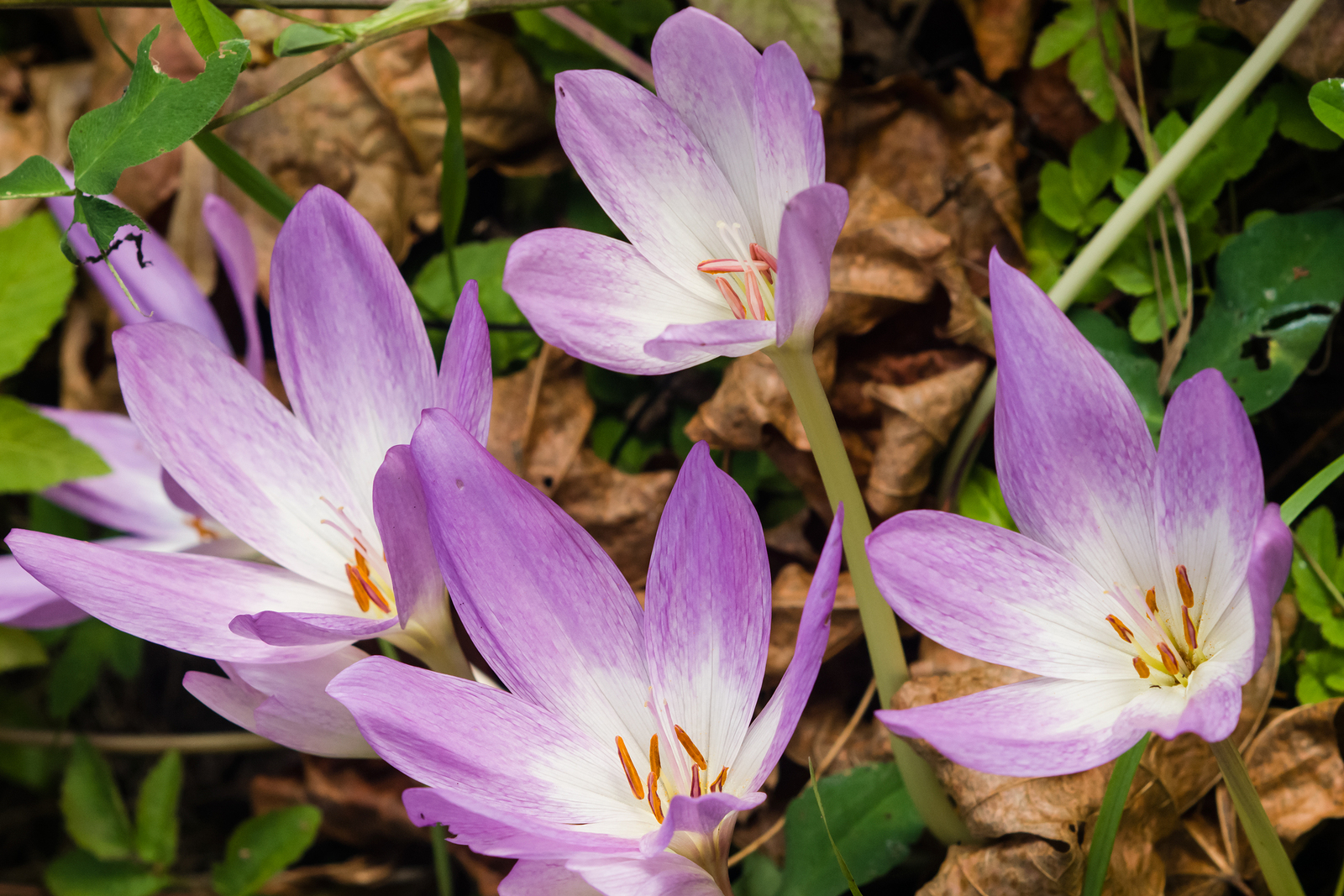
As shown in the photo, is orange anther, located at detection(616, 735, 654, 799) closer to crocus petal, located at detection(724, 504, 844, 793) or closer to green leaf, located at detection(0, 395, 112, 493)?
crocus petal, located at detection(724, 504, 844, 793)

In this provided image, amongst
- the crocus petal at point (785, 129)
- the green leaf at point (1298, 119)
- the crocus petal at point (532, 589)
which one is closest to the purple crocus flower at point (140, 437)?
the crocus petal at point (532, 589)

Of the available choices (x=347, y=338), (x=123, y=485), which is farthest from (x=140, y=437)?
(x=347, y=338)

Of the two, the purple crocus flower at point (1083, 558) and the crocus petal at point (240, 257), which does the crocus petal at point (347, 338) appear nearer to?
the crocus petal at point (240, 257)

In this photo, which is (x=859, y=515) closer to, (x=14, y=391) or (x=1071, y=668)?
(x=1071, y=668)

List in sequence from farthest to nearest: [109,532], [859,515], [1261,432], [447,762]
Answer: [109,532] → [1261,432] → [859,515] → [447,762]

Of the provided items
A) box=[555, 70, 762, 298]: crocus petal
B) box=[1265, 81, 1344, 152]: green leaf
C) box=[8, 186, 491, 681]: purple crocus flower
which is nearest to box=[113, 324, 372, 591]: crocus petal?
box=[8, 186, 491, 681]: purple crocus flower

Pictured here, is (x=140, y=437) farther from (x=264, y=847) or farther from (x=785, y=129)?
(x=785, y=129)

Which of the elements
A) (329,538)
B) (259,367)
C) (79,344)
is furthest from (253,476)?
(79,344)
